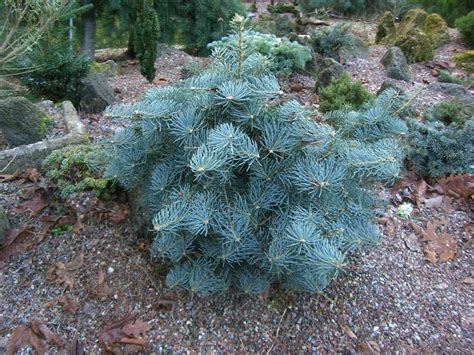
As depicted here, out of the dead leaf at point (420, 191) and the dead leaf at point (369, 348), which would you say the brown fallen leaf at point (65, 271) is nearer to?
the dead leaf at point (369, 348)

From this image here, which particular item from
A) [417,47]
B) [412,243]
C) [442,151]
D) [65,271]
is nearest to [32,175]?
[65,271]

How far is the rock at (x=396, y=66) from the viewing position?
6.54 metres

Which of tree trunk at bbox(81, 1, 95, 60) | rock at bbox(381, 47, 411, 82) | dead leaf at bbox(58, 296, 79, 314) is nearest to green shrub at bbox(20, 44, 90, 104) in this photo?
tree trunk at bbox(81, 1, 95, 60)

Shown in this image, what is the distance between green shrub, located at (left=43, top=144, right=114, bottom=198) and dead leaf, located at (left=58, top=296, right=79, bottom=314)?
29.4 inches

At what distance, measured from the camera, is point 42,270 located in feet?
9.06

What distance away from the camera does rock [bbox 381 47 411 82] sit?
654 centimetres

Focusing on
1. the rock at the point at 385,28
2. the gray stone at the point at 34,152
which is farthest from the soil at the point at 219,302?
the rock at the point at 385,28

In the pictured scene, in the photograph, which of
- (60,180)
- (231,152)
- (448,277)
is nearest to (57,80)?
(60,180)

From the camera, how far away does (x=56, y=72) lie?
471cm

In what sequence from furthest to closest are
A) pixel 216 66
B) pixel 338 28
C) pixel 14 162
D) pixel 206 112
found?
1. pixel 338 28
2. pixel 14 162
3. pixel 216 66
4. pixel 206 112

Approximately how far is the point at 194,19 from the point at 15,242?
230 inches

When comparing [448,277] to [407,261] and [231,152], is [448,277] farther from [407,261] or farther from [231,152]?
[231,152]

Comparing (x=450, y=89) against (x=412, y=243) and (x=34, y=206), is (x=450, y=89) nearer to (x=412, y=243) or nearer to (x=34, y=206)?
(x=412, y=243)

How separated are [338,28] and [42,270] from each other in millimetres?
6265
